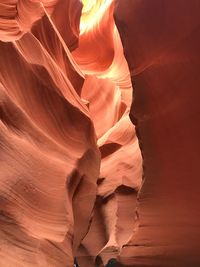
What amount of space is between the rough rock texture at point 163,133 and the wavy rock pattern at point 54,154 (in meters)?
0.31

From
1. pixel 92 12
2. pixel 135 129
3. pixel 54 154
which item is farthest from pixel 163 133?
pixel 92 12

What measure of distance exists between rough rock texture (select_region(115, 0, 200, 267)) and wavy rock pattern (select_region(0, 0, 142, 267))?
305 mm

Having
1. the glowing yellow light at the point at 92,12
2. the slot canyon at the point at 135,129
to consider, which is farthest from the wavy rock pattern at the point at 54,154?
the glowing yellow light at the point at 92,12

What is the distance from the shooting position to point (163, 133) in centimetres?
248

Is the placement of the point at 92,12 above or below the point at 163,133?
below

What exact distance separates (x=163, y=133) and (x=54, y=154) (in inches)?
26.2

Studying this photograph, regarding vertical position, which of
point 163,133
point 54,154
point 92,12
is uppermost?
point 54,154

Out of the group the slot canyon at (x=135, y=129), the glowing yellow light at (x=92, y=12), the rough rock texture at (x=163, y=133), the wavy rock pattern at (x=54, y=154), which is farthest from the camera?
the glowing yellow light at (x=92, y=12)

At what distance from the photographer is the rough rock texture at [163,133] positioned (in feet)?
7.77

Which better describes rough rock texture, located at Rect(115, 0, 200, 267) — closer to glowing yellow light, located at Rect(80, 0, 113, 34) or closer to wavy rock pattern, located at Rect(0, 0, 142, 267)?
wavy rock pattern, located at Rect(0, 0, 142, 267)

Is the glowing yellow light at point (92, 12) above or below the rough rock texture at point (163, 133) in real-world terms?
below

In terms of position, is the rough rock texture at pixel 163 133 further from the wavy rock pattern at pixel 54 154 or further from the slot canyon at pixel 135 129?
the wavy rock pattern at pixel 54 154

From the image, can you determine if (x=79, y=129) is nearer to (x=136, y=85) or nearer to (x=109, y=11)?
(x=136, y=85)

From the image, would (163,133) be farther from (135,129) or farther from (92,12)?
(92,12)
